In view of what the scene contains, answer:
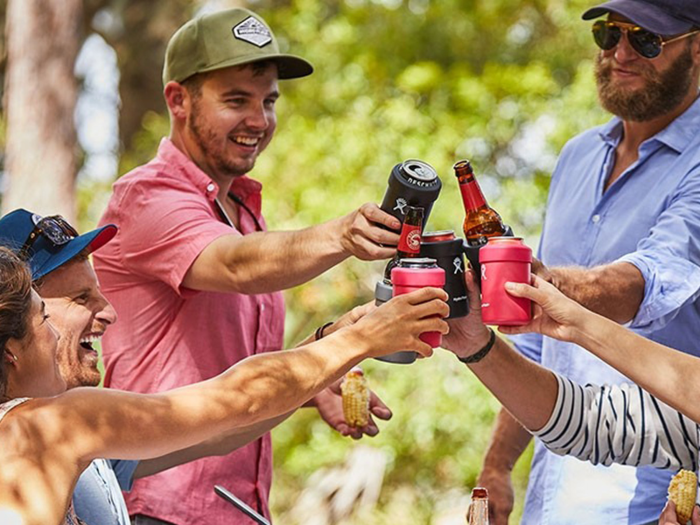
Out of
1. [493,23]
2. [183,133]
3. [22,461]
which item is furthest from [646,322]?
[493,23]

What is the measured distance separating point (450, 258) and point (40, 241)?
1031 millimetres

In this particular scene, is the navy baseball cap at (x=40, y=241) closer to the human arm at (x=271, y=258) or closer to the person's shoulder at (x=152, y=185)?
the human arm at (x=271, y=258)

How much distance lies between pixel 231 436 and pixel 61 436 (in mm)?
1249

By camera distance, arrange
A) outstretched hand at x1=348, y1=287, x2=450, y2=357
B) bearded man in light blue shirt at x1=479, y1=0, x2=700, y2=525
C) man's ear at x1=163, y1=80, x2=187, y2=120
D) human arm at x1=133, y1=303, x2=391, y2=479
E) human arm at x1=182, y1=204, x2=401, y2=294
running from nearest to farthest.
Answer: outstretched hand at x1=348, y1=287, x2=450, y2=357 < human arm at x1=182, y1=204, x2=401, y2=294 < human arm at x1=133, y1=303, x2=391, y2=479 < bearded man in light blue shirt at x1=479, y1=0, x2=700, y2=525 < man's ear at x1=163, y1=80, x2=187, y2=120

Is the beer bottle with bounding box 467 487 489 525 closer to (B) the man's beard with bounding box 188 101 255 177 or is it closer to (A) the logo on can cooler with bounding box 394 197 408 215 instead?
(A) the logo on can cooler with bounding box 394 197 408 215

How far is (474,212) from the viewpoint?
9.82 feet

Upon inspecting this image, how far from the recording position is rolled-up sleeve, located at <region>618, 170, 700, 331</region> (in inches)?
136

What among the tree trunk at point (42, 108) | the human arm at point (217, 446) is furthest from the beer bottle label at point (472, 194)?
the tree trunk at point (42, 108)

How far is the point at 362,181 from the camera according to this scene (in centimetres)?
934

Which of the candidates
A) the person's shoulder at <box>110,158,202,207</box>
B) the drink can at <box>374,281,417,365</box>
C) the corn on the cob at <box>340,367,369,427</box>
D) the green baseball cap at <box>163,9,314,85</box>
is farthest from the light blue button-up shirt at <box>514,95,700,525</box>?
the person's shoulder at <box>110,158,202,207</box>

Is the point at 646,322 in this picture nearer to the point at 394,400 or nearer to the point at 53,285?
the point at 53,285

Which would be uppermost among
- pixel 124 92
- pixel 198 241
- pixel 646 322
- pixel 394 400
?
pixel 198 241

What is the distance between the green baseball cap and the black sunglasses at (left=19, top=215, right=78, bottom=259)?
3.53ft

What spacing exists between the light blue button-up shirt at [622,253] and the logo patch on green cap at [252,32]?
1.22 metres
